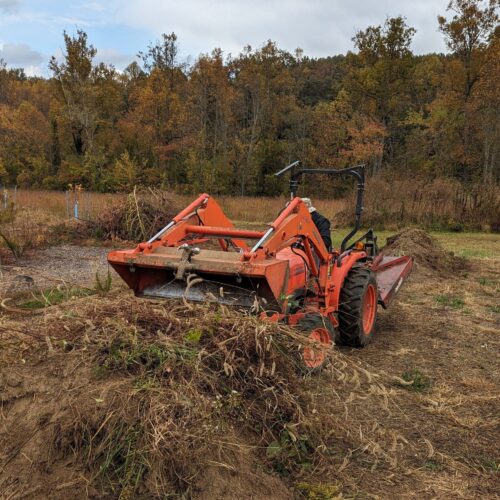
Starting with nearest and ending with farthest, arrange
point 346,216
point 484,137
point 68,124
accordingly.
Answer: point 346,216, point 484,137, point 68,124

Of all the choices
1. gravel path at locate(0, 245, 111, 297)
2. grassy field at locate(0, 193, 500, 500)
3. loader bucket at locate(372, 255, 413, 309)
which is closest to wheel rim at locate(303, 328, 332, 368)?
grassy field at locate(0, 193, 500, 500)

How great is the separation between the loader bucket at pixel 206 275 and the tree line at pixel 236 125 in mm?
31581

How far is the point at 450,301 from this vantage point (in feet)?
28.5

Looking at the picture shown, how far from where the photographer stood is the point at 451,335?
22.4 feet

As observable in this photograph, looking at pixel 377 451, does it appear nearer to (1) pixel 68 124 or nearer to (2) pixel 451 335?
(2) pixel 451 335

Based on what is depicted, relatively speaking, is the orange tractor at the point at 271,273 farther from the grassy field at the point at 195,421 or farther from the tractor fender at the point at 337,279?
the grassy field at the point at 195,421

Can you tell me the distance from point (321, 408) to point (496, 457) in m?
1.28

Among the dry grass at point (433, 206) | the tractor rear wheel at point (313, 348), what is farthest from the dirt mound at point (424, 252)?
the dry grass at point (433, 206)

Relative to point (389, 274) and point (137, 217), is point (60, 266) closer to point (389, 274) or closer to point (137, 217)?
point (137, 217)

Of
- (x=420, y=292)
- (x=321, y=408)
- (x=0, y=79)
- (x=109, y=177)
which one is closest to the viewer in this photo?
(x=321, y=408)

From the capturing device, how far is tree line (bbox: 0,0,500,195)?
38.2m

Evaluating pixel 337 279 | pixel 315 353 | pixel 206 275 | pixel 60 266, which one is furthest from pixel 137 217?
pixel 315 353

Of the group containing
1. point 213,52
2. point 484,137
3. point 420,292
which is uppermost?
point 213,52

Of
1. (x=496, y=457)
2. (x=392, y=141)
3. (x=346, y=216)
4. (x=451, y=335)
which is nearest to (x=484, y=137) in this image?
(x=392, y=141)
